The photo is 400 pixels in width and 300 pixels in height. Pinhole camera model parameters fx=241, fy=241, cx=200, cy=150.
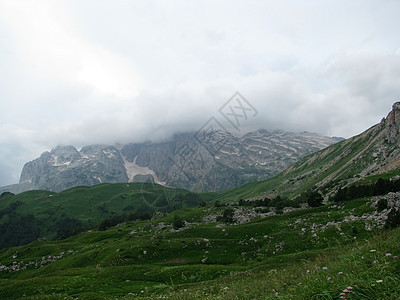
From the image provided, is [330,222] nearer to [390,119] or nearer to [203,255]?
[203,255]

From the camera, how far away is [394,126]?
123 m

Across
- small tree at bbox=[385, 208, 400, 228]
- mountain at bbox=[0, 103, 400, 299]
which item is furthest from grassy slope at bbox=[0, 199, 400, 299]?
small tree at bbox=[385, 208, 400, 228]

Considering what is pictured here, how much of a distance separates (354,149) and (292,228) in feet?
484

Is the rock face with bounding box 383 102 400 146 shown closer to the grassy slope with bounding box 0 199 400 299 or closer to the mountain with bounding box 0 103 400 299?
the mountain with bounding box 0 103 400 299

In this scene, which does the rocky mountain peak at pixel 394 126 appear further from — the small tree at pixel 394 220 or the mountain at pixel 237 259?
the small tree at pixel 394 220

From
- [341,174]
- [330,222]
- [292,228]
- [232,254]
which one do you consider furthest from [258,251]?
[341,174]

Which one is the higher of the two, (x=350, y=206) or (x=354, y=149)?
(x=354, y=149)

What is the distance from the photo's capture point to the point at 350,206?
187ft

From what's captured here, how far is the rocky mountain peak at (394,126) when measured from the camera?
119 meters

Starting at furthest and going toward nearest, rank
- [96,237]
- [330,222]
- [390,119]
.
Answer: [390,119], [96,237], [330,222]

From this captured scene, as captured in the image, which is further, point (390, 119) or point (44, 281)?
point (390, 119)

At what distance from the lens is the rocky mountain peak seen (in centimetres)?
11944

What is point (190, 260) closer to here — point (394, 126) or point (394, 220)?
point (394, 220)

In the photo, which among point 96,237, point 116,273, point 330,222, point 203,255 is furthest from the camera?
point 96,237
